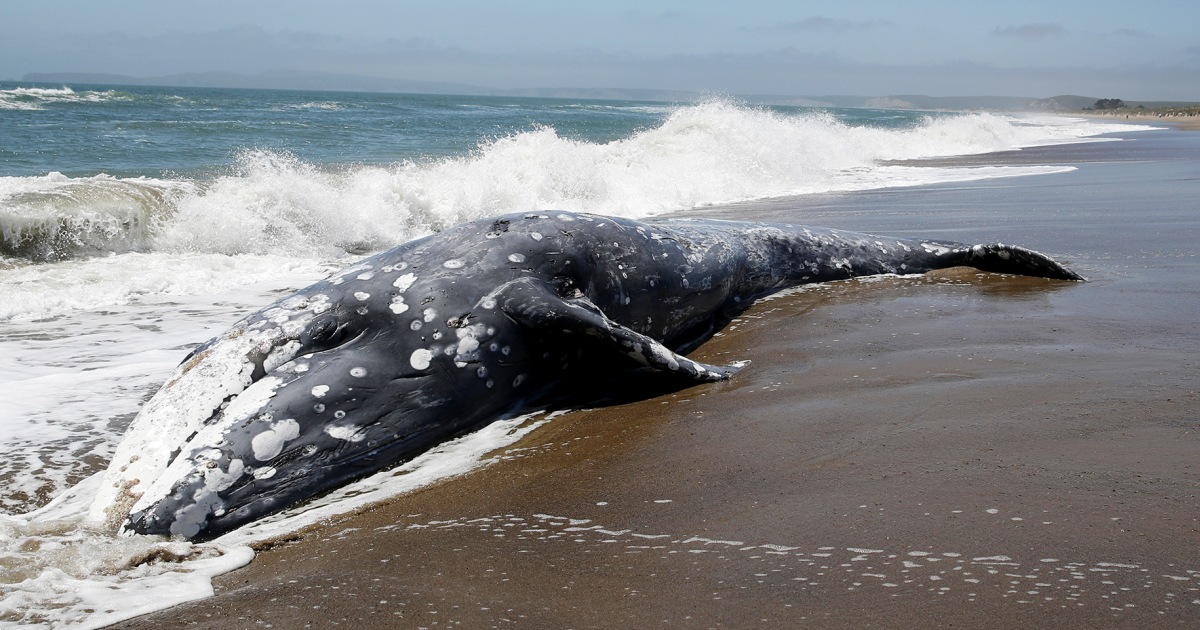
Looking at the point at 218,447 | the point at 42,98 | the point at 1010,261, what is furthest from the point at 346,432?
the point at 42,98

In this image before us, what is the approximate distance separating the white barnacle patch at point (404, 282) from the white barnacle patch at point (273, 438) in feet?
3.27

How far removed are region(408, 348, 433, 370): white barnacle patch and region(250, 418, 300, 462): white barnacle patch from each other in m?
0.65

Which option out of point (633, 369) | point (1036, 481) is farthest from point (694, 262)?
point (1036, 481)

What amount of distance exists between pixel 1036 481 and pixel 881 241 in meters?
5.00

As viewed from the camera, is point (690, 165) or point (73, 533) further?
point (690, 165)

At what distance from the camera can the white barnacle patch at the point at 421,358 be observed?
4.48 m

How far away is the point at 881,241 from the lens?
7.88 metres

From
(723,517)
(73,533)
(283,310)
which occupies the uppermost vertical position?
(283,310)

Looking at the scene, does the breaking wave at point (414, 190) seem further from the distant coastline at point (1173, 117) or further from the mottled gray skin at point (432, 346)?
the distant coastline at point (1173, 117)

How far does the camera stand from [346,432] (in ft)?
13.6

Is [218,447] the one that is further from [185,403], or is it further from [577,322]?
[577,322]

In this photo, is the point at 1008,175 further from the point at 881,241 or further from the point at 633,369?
the point at 633,369

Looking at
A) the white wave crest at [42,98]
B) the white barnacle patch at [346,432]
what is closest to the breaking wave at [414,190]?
the white barnacle patch at [346,432]

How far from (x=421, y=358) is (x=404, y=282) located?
512mm
